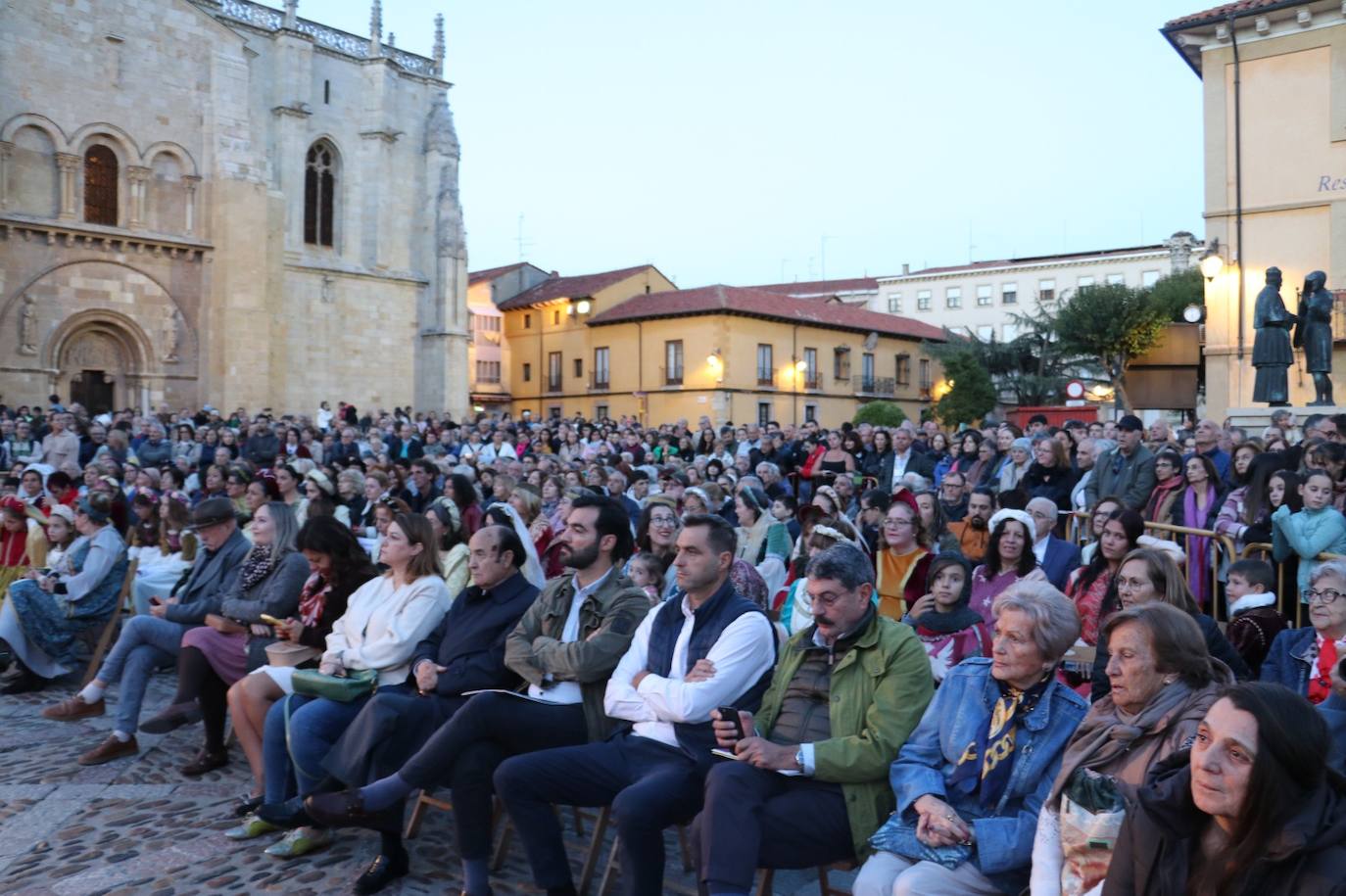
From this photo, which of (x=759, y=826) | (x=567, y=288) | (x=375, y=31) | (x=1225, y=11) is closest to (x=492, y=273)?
(x=567, y=288)

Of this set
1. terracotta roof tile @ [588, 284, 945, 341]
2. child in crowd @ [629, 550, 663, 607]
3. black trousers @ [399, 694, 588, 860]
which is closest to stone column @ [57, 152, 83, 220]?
terracotta roof tile @ [588, 284, 945, 341]

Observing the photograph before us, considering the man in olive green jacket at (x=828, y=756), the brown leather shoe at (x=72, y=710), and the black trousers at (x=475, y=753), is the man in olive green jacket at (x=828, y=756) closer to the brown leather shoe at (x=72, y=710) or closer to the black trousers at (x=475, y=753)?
the black trousers at (x=475, y=753)

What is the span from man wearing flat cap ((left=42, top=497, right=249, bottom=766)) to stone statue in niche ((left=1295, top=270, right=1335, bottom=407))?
1432 cm

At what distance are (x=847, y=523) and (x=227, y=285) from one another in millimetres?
25420

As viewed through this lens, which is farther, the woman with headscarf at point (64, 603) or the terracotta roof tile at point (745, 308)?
the terracotta roof tile at point (745, 308)

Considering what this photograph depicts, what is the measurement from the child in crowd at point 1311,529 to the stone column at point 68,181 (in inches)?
1081

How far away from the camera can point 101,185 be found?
2627 cm

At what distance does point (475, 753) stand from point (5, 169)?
2640 cm

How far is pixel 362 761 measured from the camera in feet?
15.0

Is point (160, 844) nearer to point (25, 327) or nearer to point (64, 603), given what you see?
point (64, 603)

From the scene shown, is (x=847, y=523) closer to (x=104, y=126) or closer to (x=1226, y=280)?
(x=1226, y=280)

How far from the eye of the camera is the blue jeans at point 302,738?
4.88 meters

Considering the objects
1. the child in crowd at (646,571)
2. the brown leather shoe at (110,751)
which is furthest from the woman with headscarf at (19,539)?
the child in crowd at (646,571)

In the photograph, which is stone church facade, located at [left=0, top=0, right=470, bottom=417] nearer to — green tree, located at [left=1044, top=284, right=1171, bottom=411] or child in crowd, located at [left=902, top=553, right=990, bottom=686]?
green tree, located at [left=1044, top=284, right=1171, bottom=411]
